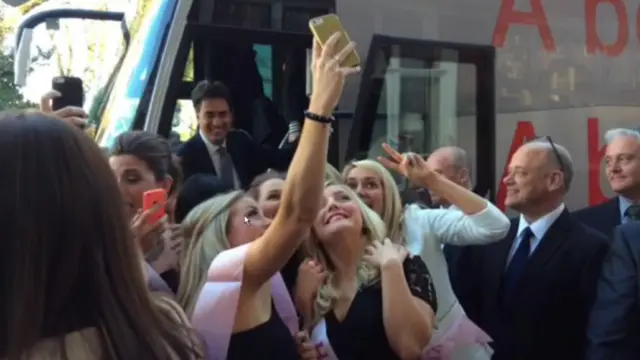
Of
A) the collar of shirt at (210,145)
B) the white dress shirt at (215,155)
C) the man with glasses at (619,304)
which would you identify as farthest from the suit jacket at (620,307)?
the collar of shirt at (210,145)

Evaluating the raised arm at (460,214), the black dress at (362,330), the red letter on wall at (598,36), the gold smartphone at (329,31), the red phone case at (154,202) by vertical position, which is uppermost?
the red letter on wall at (598,36)

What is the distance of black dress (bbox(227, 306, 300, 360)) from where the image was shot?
8.89 ft

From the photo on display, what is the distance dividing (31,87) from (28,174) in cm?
495

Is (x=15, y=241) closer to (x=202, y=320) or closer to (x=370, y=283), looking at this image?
(x=202, y=320)

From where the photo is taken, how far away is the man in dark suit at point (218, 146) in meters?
5.58

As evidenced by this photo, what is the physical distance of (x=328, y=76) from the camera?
8.86 feet

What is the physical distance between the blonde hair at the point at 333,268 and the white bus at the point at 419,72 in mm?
2274

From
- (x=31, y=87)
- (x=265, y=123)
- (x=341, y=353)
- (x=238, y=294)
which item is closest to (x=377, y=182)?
(x=341, y=353)

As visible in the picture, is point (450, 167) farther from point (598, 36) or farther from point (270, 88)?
point (598, 36)

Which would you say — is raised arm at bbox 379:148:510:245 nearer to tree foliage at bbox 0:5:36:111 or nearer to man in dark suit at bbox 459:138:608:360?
man in dark suit at bbox 459:138:608:360

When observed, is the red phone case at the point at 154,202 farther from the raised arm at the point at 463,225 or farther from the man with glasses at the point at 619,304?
the man with glasses at the point at 619,304

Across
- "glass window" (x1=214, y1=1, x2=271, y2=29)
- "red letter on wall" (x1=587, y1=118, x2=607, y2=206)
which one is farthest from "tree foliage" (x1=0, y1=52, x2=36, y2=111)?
"red letter on wall" (x1=587, y1=118, x2=607, y2=206)

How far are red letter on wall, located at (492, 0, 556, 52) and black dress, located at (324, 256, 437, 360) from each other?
3.42 metres

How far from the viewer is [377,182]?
165 inches
